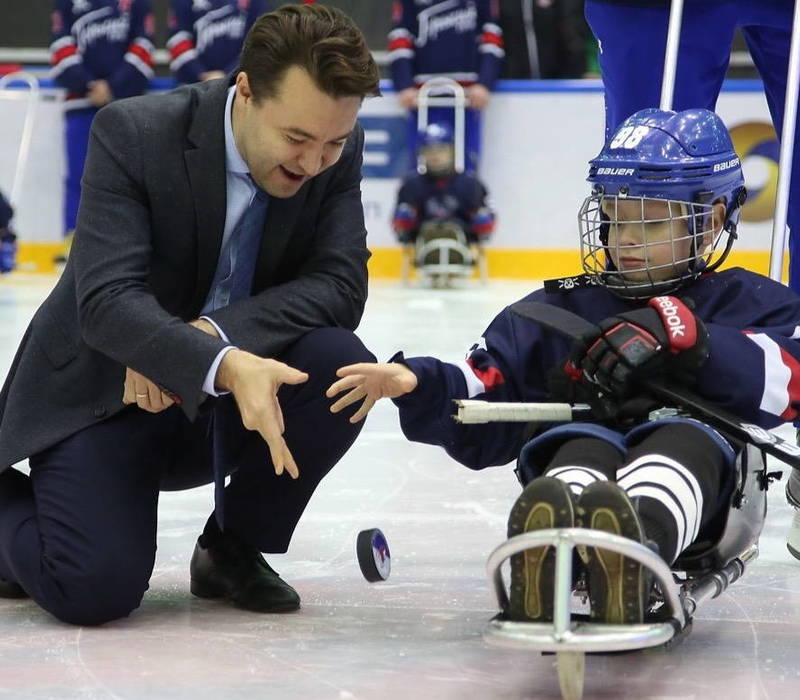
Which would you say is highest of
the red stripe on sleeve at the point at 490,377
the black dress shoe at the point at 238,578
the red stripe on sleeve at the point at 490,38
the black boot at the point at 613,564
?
the red stripe on sleeve at the point at 490,38

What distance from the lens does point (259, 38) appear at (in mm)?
1977

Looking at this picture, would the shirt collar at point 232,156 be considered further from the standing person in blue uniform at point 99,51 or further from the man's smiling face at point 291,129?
the standing person in blue uniform at point 99,51

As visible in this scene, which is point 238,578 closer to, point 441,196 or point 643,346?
point 643,346

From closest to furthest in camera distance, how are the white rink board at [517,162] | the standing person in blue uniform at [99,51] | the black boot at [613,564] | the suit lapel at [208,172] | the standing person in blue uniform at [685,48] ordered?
1. the black boot at [613,564]
2. the suit lapel at [208,172]
3. the standing person in blue uniform at [685,48]
4. the white rink board at [517,162]
5. the standing person in blue uniform at [99,51]

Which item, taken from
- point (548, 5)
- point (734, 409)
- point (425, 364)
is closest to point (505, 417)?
point (425, 364)

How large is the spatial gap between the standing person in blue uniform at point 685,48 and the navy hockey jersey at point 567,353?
73 cm

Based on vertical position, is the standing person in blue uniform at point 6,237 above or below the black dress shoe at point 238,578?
below

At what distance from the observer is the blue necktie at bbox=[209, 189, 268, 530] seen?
2.09m

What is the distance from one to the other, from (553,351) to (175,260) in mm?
555

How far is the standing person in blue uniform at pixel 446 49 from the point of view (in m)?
8.67

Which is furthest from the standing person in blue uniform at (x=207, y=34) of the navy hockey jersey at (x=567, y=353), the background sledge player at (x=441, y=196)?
the navy hockey jersey at (x=567, y=353)

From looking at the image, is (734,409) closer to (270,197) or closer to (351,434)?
(351,434)

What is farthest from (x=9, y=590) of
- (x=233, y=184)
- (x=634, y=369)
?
(x=634, y=369)

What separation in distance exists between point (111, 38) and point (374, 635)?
7852 millimetres
